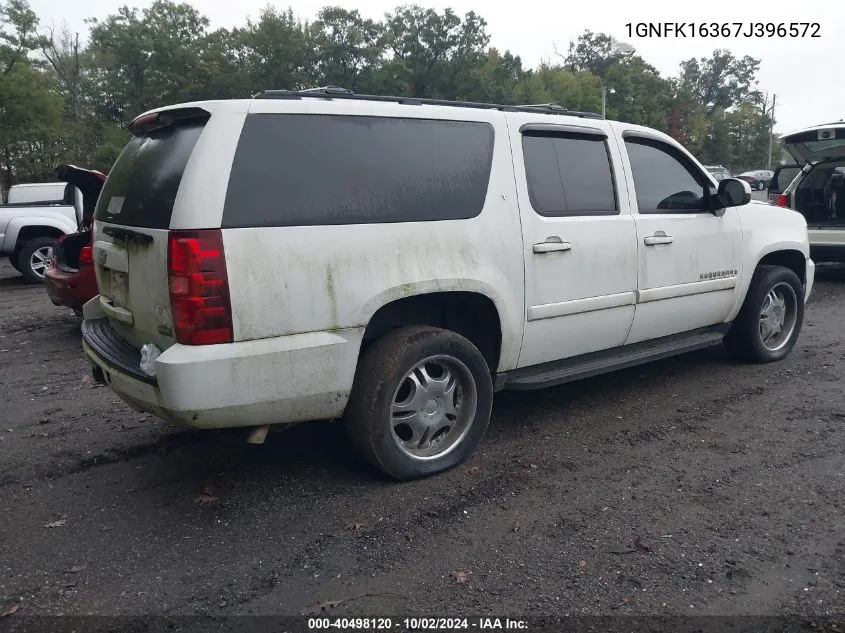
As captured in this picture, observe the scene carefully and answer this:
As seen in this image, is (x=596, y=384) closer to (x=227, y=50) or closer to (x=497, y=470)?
(x=497, y=470)

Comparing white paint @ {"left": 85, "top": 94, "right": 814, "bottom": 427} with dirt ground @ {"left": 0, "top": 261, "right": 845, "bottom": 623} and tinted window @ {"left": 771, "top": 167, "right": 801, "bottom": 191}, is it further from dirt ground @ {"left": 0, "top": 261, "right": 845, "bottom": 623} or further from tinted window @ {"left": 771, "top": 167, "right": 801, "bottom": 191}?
tinted window @ {"left": 771, "top": 167, "right": 801, "bottom": 191}

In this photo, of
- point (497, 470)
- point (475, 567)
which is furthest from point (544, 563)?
point (497, 470)

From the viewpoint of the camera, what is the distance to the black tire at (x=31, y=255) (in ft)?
37.3

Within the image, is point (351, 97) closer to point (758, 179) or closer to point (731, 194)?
point (731, 194)

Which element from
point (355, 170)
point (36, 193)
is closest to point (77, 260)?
point (355, 170)

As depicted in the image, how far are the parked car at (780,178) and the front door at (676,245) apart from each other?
640 centimetres

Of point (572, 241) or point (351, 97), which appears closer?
point (351, 97)

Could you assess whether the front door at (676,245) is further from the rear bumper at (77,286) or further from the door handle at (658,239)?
the rear bumper at (77,286)

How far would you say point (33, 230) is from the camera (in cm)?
1123

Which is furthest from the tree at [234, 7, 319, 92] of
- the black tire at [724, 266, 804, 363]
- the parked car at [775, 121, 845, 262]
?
the black tire at [724, 266, 804, 363]

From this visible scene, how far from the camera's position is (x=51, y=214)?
36.6 ft

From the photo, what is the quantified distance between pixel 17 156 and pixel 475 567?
123ft

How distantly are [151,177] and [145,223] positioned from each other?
282 mm

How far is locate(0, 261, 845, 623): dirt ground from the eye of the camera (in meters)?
2.75
